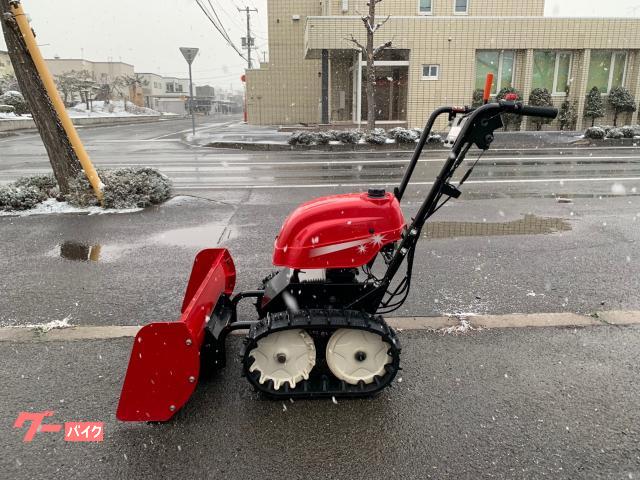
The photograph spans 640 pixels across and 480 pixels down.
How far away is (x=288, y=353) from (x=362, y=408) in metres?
0.55

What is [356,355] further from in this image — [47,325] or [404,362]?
[47,325]

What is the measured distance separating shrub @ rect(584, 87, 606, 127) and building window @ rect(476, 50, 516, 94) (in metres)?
3.64

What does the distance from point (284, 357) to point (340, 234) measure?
2.61 ft

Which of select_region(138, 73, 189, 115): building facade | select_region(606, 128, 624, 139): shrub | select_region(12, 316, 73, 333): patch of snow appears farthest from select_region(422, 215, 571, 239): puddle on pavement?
select_region(138, 73, 189, 115): building facade

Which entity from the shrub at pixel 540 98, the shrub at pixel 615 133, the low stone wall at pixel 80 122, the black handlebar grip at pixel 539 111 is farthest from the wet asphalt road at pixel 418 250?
the low stone wall at pixel 80 122

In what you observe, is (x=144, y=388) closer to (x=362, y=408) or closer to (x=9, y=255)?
(x=362, y=408)

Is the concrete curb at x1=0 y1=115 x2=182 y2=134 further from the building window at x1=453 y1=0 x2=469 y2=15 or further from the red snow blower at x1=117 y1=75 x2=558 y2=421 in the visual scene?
the red snow blower at x1=117 y1=75 x2=558 y2=421

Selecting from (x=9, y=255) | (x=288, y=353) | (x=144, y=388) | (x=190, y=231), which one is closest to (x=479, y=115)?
(x=288, y=353)

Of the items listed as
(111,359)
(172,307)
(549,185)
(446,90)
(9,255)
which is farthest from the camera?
(446,90)

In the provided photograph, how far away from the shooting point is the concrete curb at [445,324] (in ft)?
12.1

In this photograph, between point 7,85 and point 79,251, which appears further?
point 7,85

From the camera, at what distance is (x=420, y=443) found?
2553 mm

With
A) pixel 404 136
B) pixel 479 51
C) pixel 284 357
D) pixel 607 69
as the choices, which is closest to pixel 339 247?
pixel 284 357

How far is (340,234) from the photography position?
9.11 feet
